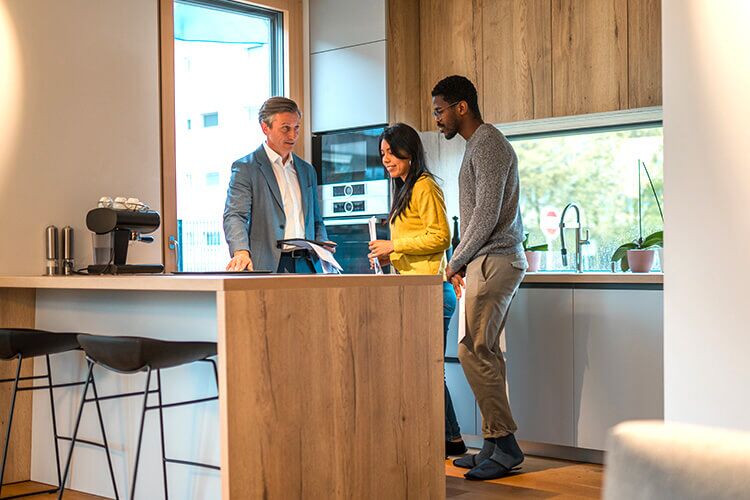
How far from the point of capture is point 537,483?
12.2 ft

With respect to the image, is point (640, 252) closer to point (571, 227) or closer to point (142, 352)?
point (571, 227)

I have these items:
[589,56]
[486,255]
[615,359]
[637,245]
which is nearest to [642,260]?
[637,245]

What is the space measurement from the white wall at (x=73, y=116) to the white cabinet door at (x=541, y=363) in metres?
1.75

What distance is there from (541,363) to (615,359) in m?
0.35

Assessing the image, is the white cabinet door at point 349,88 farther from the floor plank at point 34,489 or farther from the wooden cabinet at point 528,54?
the floor plank at point 34,489

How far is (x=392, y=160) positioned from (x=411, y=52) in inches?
50.8

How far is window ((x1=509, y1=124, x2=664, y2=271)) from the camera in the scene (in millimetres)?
4586

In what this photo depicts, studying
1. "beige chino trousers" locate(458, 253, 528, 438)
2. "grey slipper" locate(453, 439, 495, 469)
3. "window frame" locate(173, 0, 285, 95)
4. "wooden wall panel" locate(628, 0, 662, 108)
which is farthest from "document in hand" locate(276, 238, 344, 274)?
"window frame" locate(173, 0, 285, 95)

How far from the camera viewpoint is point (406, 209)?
13.1ft

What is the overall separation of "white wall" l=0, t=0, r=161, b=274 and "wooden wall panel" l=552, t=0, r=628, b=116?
195cm

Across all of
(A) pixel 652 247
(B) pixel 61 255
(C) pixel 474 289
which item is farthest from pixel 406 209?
(B) pixel 61 255

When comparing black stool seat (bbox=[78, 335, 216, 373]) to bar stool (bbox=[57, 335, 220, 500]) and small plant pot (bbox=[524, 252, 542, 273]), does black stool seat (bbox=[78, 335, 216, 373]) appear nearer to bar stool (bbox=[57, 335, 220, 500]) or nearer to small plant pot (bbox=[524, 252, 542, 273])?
bar stool (bbox=[57, 335, 220, 500])

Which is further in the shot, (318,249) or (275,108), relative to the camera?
(275,108)

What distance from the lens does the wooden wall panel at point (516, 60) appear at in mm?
4633
